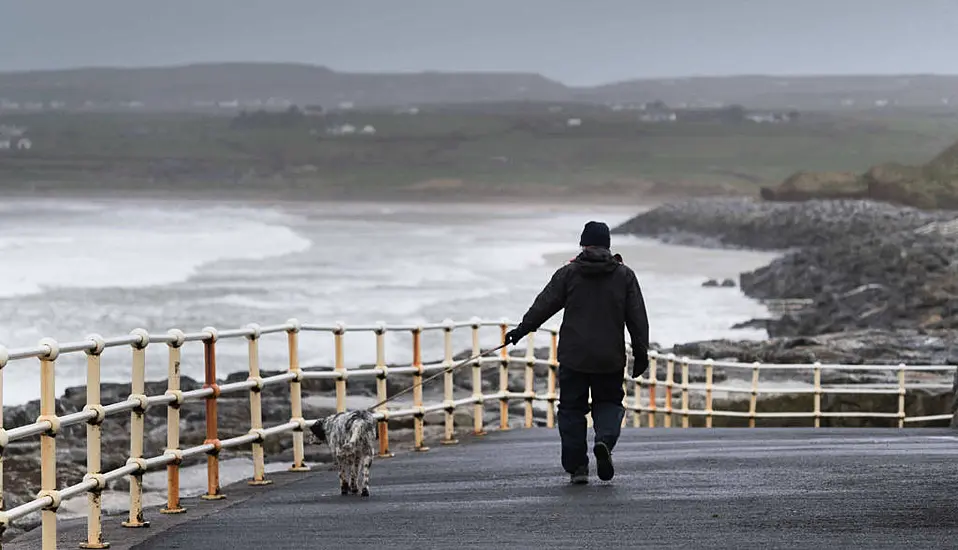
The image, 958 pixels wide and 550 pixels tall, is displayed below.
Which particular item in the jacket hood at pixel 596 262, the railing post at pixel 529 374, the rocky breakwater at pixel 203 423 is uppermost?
the jacket hood at pixel 596 262

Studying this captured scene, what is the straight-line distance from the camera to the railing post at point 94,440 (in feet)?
33.9

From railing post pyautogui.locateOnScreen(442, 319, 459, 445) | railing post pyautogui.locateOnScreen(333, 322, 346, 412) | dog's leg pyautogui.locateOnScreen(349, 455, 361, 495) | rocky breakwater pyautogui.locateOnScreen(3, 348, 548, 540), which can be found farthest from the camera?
rocky breakwater pyautogui.locateOnScreen(3, 348, 548, 540)

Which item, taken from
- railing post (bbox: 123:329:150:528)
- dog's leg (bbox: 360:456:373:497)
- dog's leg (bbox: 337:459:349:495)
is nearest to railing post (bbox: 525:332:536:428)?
dog's leg (bbox: 337:459:349:495)

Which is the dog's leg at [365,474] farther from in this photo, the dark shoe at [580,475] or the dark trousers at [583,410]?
the dark shoe at [580,475]

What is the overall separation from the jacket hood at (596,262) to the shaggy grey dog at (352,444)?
Result: 1.69 m

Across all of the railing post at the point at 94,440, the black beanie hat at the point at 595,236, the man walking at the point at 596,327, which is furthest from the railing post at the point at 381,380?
the railing post at the point at 94,440

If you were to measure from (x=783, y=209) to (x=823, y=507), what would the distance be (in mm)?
149022

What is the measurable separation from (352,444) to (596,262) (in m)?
1.97

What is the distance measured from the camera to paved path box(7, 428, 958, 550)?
406 inches

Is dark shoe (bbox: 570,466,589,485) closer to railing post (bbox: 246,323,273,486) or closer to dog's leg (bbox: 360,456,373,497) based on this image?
dog's leg (bbox: 360,456,373,497)

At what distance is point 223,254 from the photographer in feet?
422

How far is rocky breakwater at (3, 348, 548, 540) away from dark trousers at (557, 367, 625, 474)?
4.64 metres

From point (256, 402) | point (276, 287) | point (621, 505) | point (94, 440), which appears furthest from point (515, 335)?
point (276, 287)

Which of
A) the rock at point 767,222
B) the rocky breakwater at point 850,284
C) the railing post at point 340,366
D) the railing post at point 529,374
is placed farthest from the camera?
the rock at point 767,222
